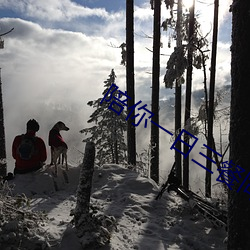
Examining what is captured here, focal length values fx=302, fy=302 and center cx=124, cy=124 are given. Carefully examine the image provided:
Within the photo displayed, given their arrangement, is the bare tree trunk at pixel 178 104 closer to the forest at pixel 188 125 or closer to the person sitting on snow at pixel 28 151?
the forest at pixel 188 125

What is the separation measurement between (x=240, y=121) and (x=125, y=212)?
3.85 m

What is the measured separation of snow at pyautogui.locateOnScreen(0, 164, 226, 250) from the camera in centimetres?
586

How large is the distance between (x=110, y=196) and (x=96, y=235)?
3131 mm

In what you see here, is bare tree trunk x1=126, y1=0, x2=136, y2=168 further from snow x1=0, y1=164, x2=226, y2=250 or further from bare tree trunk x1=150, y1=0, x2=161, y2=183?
snow x1=0, y1=164, x2=226, y2=250

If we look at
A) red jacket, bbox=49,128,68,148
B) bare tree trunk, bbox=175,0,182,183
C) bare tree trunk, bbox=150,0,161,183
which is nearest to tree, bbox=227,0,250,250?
red jacket, bbox=49,128,68,148

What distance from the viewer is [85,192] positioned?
5641mm

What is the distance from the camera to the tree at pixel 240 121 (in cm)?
457

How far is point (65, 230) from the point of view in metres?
5.58

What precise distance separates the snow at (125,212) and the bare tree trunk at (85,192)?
32cm

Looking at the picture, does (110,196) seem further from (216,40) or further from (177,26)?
(177,26)

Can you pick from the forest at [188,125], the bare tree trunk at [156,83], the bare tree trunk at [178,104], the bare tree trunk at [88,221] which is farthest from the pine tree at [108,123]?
the bare tree trunk at [88,221]

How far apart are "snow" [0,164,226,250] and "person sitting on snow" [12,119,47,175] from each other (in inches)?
12.2

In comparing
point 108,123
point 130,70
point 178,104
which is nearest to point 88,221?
point 130,70

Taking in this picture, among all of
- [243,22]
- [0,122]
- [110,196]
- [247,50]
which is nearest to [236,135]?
[247,50]
